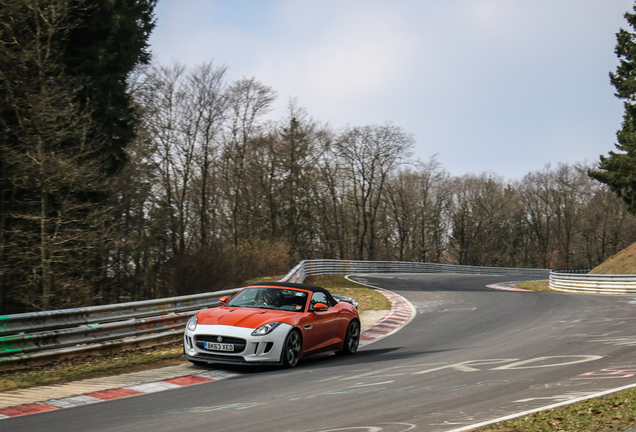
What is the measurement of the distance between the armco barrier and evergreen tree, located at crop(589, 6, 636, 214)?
3256cm

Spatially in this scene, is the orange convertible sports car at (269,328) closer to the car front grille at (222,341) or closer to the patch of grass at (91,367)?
the car front grille at (222,341)

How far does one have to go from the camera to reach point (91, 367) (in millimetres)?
9438

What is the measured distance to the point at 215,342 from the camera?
9078 millimetres

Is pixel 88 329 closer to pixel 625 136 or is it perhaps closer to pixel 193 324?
pixel 193 324

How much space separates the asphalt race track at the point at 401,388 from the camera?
5.87 meters

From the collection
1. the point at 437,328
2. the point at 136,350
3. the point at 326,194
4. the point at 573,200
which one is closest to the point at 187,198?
the point at 326,194

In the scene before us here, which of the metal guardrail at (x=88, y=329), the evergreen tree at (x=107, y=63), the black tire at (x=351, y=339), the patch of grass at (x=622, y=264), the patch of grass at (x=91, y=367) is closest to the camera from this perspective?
the patch of grass at (x=91, y=367)

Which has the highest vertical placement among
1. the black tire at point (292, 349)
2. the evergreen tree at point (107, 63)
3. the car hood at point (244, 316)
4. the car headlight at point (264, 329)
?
the evergreen tree at point (107, 63)

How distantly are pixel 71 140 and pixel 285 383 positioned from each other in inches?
529

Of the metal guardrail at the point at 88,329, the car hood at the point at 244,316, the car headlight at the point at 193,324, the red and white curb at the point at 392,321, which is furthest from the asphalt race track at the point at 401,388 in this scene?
the metal guardrail at the point at 88,329

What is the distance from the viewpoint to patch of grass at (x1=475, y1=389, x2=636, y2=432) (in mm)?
5371

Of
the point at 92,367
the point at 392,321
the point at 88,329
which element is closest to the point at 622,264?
the point at 392,321

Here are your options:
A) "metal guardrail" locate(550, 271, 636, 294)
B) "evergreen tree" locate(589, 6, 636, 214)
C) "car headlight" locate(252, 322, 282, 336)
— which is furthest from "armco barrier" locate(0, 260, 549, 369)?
"evergreen tree" locate(589, 6, 636, 214)

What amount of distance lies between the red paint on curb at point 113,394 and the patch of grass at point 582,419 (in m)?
4.50
